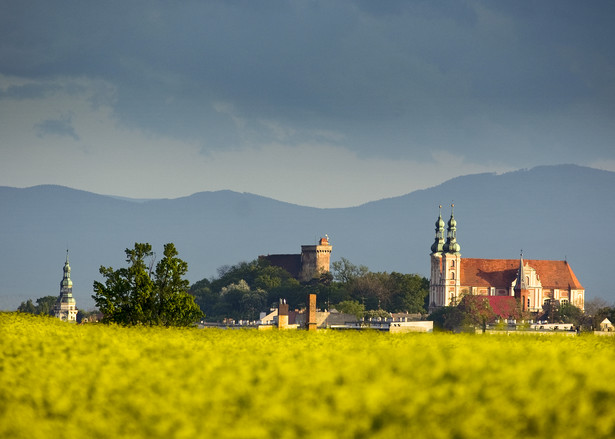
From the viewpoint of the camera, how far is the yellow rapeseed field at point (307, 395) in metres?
12.9

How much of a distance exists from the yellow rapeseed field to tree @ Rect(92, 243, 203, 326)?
84.3ft

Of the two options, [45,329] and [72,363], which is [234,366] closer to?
[72,363]

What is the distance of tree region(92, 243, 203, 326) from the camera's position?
44.1 meters

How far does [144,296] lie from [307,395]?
3122cm

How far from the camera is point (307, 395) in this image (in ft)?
45.7

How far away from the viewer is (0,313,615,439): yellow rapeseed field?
1286 centimetres

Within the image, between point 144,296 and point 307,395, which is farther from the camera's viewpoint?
point 144,296

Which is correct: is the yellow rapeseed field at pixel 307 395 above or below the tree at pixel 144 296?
below

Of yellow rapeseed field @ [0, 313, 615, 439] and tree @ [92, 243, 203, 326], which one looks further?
tree @ [92, 243, 203, 326]

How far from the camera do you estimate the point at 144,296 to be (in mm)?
44406

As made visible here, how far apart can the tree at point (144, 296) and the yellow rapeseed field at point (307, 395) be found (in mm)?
25685

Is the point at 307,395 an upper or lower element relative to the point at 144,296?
lower

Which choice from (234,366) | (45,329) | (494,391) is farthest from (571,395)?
(45,329)

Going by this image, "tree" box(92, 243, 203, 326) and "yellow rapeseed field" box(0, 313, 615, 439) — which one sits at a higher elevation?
"tree" box(92, 243, 203, 326)
